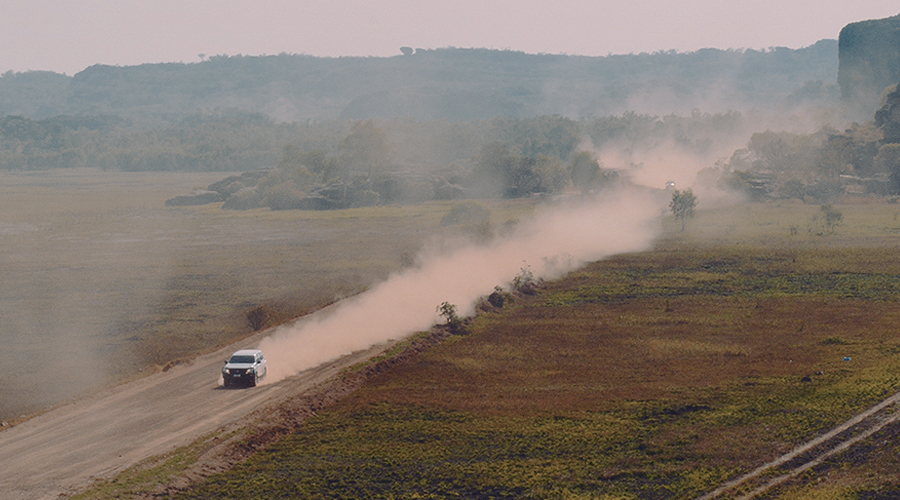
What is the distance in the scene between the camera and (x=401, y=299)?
267 feet

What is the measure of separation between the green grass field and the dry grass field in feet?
67.2

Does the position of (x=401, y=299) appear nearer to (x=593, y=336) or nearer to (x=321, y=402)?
(x=593, y=336)

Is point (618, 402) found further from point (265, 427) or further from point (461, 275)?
point (461, 275)

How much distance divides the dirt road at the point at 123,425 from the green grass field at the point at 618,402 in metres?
4.62

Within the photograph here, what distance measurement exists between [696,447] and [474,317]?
113 ft

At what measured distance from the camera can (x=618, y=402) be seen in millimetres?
47656

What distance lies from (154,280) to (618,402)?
71136 millimetres

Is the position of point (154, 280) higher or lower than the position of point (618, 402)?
higher

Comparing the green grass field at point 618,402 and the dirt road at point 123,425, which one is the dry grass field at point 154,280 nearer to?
the dirt road at point 123,425

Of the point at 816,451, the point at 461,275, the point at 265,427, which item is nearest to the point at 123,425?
the point at 265,427

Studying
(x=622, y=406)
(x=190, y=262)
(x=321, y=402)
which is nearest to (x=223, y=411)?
(x=321, y=402)

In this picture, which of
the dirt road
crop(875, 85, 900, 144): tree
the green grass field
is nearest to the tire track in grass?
the green grass field

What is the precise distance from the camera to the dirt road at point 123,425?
37812 mm

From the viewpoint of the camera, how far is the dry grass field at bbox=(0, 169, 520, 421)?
63312 millimetres
